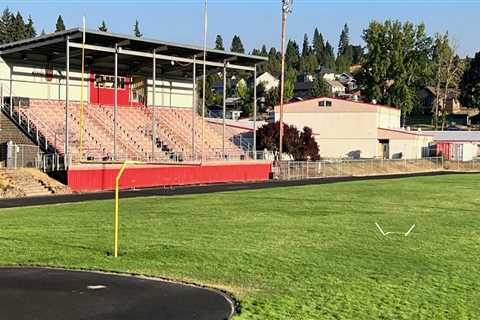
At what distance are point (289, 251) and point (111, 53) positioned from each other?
33.4 meters

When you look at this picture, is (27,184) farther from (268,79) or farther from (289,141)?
(268,79)

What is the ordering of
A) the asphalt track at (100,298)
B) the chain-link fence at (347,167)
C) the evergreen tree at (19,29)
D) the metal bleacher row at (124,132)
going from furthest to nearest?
the evergreen tree at (19,29) < the chain-link fence at (347,167) < the metal bleacher row at (124,132) < the asphalt track at (100,298)

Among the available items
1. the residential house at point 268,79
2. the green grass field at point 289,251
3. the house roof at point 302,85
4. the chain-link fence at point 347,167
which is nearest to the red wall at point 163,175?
the chain-link fence at point 347,167

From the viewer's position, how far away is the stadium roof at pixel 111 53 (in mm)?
40375

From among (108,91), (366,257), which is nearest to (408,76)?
(108,91)

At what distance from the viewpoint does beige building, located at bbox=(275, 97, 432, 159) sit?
251ft

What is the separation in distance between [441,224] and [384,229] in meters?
2.49

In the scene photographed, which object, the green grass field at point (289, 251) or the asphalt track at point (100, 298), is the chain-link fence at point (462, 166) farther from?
the asphalt track at point (100, 298)

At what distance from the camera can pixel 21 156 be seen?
3812 cm

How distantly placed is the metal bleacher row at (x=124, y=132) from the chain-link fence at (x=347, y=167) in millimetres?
4573

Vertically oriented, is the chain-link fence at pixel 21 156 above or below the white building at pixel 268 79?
below

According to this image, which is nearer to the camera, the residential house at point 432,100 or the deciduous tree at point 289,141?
the deciduous tree at point 289,141

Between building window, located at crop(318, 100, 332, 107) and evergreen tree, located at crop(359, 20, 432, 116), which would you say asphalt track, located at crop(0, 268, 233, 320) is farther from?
evergreen tree, located at crop(359, 20, 432, 116)

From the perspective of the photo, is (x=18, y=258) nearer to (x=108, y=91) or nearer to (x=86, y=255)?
(x=86, y=255)
